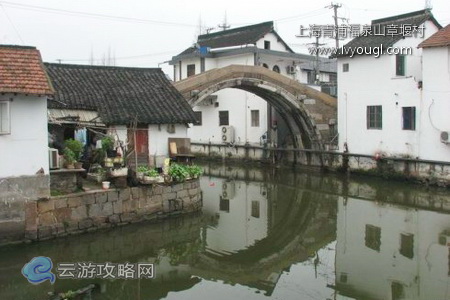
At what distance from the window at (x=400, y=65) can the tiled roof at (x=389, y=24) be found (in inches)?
28.9

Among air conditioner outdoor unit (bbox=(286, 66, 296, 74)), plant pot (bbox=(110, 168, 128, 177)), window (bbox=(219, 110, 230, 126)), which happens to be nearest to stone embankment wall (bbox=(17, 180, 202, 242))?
plant pot (bbox=(110, 168, 128, 177))

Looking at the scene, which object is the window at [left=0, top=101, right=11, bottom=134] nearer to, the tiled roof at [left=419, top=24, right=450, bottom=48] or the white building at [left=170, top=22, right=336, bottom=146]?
the tiled roof at [left=419, top=24, right=450, bottom=48]

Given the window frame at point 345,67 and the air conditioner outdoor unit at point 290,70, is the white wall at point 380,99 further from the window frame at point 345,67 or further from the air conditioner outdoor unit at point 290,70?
the air conditioner outdoor unit at point 290,70

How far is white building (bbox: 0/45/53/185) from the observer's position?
36.7ft

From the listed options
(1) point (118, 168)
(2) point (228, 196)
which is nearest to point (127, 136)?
(1) point (118, 168)

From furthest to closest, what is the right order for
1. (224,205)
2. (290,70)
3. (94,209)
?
(290,70)
(224,205)
(94,209)

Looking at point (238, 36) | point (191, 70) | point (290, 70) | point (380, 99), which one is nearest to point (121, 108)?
point (380, 99)

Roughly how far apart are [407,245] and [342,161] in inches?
464

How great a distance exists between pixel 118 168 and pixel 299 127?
1505 cm

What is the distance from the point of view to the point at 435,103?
62.3ft

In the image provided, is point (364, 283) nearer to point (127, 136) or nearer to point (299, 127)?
point (127, 136)

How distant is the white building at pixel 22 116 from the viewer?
440 inches

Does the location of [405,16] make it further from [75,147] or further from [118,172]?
[75,147]

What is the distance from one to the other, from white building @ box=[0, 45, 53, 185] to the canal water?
193 centimetres
